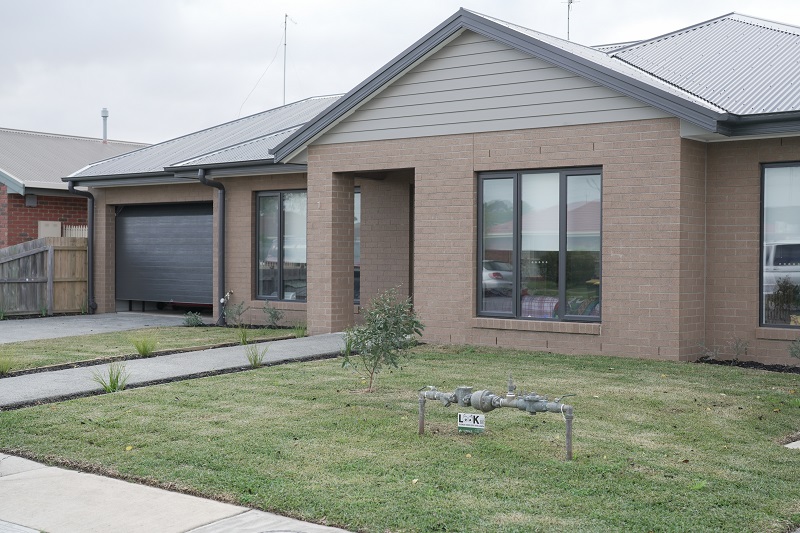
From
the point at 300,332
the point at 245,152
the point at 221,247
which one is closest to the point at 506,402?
the point at 300,332

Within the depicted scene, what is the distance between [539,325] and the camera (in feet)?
44.4

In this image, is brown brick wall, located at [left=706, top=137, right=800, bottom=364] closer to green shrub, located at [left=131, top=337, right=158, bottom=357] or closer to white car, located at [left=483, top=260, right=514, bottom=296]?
white car, located at [left=483, top=260, right=514, bottom=296]

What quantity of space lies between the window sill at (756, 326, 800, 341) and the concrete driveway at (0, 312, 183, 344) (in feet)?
38.4

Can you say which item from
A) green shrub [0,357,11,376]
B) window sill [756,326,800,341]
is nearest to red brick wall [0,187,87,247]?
green shrub [0,357,11,376]

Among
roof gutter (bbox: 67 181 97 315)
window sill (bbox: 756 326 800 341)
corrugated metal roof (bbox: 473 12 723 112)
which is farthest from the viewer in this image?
roof gutter (bbox: 67 181 97 315)

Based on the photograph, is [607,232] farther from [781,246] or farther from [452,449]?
[452,449]

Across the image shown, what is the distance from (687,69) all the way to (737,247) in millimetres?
3181

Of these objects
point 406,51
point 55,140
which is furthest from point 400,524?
point 55,140

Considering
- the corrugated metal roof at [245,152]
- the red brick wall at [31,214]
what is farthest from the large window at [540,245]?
the red brick wall at [31,214]

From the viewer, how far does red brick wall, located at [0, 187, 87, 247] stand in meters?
24.6

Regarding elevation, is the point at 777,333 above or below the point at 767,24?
below

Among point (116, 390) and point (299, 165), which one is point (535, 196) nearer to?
point (299, 165)

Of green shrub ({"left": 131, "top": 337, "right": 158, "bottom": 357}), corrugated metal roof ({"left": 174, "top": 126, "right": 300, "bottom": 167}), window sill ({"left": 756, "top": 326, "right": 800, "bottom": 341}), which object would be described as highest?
corrugated metal roof ({"left": 174, "top": 126, "right": 300, "bottom": 167})

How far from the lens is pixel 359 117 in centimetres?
1536
